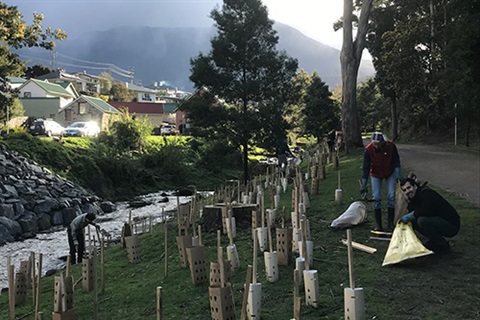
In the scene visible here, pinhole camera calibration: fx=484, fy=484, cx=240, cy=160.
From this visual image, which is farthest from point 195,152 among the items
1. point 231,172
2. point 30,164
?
point 30,164

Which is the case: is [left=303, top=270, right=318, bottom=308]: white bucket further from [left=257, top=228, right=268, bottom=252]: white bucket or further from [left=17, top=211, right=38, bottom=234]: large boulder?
[left=17, top=211, right=38, bottom=234]: large boulder

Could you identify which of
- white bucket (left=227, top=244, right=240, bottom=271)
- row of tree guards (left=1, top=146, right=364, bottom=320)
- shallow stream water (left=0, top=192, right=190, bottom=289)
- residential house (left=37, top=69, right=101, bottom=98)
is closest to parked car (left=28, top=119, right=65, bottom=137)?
shallow stream water (left=0, top=192, right=190, bottom=289)

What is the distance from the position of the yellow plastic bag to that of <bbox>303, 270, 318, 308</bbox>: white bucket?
62.6 inches

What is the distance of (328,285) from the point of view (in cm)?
614

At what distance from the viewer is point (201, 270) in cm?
682

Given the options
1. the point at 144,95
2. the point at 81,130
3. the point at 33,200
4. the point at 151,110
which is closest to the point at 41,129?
the point at 81,130

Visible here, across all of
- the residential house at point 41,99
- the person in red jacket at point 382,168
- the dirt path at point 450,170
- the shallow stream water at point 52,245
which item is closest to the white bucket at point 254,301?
the person in red jacket at point 382,168

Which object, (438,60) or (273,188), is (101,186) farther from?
(438,60)

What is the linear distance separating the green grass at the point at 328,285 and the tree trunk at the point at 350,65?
1408 cm

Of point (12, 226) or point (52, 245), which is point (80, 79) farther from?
point (52, 245)

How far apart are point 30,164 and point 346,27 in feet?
54.9

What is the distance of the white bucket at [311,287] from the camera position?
5.40m

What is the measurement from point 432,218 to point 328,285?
1.86 meters

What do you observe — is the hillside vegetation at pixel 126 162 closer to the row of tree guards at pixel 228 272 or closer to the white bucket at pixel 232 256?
the row of tree guards at pixel 228 272
